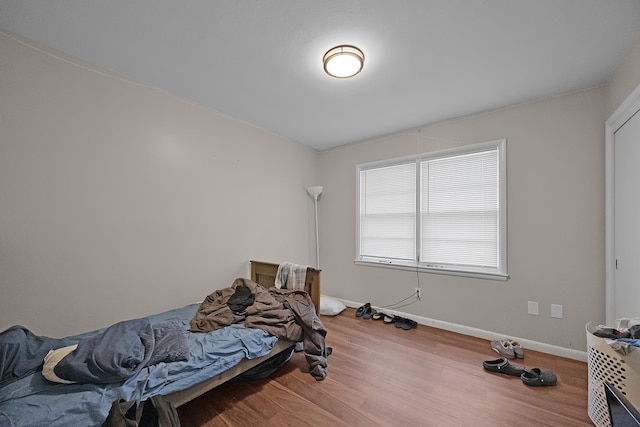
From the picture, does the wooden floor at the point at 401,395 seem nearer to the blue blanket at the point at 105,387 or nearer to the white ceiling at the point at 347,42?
the blue blanket at the point at 105,387

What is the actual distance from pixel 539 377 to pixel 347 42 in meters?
2.85

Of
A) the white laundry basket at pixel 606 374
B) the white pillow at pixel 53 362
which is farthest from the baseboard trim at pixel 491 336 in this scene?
the white pillow at pixel 53 362

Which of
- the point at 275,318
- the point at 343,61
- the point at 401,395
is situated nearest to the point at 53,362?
the point at 275,318

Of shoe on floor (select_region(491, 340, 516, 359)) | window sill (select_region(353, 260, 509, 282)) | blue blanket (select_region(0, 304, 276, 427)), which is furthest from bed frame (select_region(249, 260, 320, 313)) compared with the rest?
shoe on floor (select_region(491, 340, 516, 359))

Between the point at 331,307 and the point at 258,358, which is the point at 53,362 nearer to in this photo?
the point at 258,358

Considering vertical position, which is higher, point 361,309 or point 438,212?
point 438,212

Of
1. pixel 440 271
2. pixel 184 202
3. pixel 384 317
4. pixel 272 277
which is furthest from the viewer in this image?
pixel 384 317

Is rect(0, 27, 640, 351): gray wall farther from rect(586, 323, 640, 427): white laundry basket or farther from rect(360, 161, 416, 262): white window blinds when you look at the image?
rect(586, 323, 640, 427): white laundry basket

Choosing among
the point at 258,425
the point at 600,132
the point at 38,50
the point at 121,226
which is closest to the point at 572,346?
the point at 600,132

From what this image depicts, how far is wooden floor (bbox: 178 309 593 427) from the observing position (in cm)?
158

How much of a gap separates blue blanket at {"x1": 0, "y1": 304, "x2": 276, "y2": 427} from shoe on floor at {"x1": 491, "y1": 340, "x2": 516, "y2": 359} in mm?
A: 2166

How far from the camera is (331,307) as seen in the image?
341 cm

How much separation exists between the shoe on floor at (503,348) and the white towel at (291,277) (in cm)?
193

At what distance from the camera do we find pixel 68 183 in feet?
6.04
